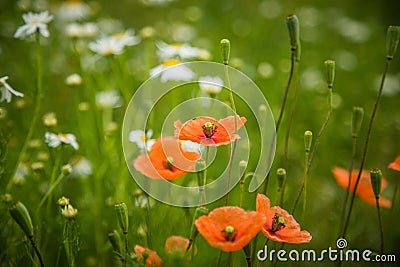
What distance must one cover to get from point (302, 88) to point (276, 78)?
0.13m

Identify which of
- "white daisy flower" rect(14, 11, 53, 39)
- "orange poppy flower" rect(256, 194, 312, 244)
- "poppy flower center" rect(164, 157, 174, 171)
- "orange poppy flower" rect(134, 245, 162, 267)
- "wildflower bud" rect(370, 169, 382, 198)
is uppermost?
"white daisy flower" rect(14, 11, 53, 39)

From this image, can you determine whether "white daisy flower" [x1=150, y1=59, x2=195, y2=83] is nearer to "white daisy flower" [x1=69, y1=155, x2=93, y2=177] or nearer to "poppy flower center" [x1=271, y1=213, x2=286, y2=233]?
"white daisy flower" [x1=69, y1=155, x2=93, y2=177]

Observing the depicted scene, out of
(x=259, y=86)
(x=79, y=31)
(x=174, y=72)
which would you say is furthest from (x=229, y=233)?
(x=259, y=86)

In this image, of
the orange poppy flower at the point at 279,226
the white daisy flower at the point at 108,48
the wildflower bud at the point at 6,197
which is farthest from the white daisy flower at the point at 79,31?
the orange poppy flower at the point at 279,226

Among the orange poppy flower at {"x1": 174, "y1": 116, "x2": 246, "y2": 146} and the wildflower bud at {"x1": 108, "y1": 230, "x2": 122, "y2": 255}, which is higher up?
the orange poppy flower at {"x1": 174, "y1": 116, "x2": 246, "y2": 146}

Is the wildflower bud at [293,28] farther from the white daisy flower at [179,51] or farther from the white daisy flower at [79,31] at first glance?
the white daisy flower at [79,31]

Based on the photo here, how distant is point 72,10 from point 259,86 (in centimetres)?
75

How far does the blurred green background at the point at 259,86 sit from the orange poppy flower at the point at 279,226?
0.21 meters

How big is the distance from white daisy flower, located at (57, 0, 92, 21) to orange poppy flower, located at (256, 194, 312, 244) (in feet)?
4.15

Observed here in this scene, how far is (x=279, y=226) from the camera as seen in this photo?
78 cm

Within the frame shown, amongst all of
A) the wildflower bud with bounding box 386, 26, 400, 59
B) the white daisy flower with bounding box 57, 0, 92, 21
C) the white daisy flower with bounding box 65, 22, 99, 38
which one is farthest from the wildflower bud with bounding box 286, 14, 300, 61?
the white daisy flower with bounding box 57, 0, 92, 21

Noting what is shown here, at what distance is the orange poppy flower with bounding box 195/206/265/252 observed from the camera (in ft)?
2.22

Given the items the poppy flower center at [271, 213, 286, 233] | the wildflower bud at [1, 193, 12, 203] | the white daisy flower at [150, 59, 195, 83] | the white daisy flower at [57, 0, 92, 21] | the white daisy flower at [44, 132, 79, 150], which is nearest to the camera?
the poppy flower center at [271, 213, 286, 233]

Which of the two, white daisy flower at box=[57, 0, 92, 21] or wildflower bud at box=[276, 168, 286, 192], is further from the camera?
white daisy flower at box=[57, 0, 92, 21]
